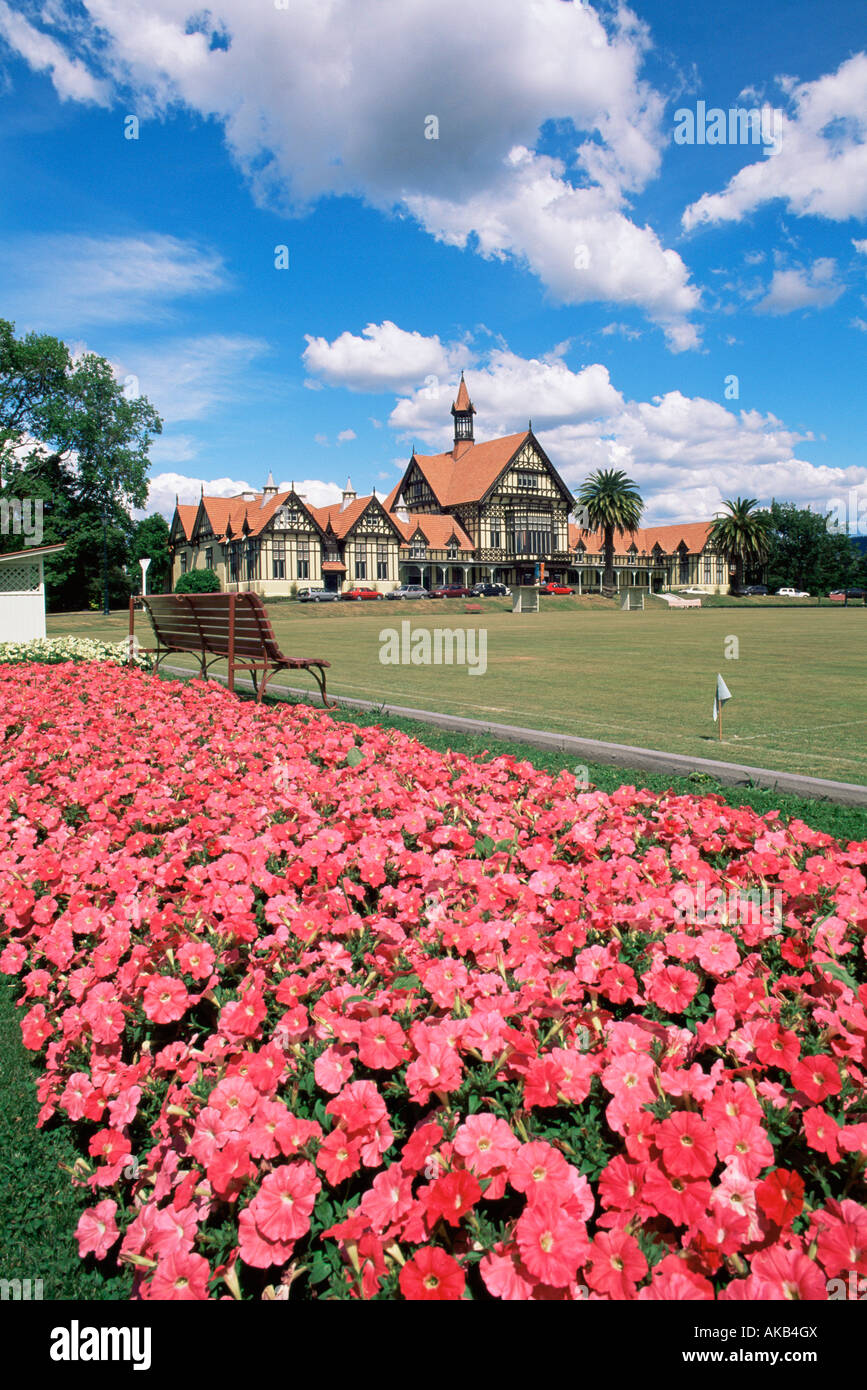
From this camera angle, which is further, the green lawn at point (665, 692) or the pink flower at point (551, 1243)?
the green lawn at point (665, 692)

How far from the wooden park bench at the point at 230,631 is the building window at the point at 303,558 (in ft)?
185

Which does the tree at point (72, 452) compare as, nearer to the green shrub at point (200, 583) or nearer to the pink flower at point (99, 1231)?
the green shrub at point (200, 583)

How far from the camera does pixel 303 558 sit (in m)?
66.1

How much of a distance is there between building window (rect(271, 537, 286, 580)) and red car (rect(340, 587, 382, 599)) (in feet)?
17.3

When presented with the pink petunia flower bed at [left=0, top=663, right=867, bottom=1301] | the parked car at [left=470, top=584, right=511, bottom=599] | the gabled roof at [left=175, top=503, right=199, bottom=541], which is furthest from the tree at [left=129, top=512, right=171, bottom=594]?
the pink petunia flower bed at [left=0, top=663, right=867, bottom=1301]

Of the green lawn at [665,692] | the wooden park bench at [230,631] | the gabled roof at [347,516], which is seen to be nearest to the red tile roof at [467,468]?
the gabled roof at [347,516]

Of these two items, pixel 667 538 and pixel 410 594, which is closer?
pixel 410 594

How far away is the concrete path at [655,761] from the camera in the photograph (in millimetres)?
4750

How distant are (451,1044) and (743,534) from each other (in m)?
98.3

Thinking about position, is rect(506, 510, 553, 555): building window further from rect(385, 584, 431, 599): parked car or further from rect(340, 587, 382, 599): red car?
rect(340, 587, 382, 599): red car

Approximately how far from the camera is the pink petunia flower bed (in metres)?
1.53

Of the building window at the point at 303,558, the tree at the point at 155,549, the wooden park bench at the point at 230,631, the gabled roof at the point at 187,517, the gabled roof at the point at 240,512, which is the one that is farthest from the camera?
the tree at the point at 155,549

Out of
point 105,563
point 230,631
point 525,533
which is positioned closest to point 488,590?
point 525,533

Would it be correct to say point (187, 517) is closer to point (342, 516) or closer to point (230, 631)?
point (342, 516)
